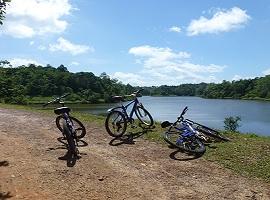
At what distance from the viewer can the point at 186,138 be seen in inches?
414

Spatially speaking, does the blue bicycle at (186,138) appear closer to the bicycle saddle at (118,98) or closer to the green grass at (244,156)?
the green grass at (244,156)

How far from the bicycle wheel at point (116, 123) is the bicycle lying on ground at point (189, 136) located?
1.20 m

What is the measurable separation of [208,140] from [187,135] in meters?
0.86

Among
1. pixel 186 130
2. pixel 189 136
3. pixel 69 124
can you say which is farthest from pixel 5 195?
pixel 186 130

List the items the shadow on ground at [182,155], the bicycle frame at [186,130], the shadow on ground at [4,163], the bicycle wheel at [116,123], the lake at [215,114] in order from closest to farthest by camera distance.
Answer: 1. the shadow on ground at [4,163]
2. the shadow on ground at [182,155]
3. the bicycle frame at [186,130]
4. the bicycle wheel at [116,123]
5. the lake at [215,114]

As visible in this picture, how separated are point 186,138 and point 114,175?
2.88 metres

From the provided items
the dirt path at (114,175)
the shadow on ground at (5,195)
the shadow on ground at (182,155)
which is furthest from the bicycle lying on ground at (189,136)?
the shadow on ground at (5,195)

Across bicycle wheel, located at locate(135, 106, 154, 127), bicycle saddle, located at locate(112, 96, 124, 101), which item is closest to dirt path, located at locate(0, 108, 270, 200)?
bicycle saddle, located at locate(112, 96, 124, 101)

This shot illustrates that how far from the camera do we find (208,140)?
36.5 ft

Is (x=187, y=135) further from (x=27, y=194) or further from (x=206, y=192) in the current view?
(x=27, y=194)

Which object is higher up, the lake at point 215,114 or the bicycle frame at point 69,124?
the bicycle frame at point 69,124

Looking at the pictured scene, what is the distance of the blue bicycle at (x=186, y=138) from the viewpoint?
1019 cm

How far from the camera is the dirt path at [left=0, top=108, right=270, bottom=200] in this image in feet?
23.8

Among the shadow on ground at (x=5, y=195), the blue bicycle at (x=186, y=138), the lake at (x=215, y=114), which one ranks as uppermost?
the blue bicycle at (x=186, y=138)
